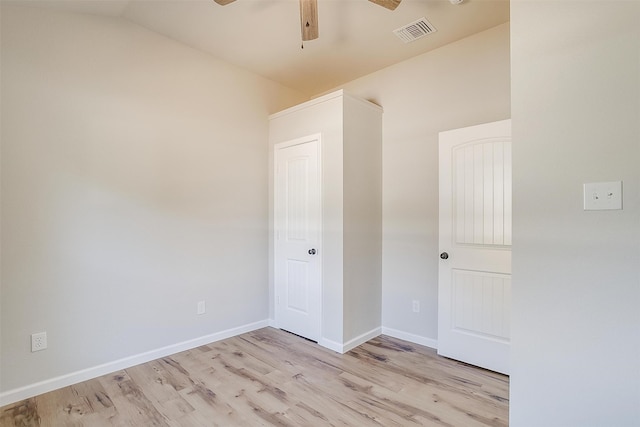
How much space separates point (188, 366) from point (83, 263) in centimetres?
116

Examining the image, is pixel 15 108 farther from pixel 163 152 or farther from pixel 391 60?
pixel 391 60

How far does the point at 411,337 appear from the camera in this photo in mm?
3115

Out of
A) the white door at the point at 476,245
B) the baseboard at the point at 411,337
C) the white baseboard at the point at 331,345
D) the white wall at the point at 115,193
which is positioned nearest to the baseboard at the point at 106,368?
the white wall at the point at 115,193

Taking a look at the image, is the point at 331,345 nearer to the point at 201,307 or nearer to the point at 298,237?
the point at 298,237

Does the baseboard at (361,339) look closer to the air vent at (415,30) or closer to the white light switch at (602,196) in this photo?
the white light switch at (602,196)

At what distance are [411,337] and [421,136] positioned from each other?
1.99 meters

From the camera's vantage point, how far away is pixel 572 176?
131 centimetres

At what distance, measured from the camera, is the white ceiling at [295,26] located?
2357 millimetres

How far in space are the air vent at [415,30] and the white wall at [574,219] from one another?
4.30ft

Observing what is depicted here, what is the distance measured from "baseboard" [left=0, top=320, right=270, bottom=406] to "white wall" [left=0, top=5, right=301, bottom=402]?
5 centimetres

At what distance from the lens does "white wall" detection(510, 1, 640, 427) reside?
3.93ft

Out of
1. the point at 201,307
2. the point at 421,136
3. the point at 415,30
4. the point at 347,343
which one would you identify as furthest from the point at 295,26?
the point at 347,343

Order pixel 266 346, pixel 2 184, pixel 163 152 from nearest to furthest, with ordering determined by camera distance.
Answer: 1. pixel 2 184
2. pixel 163 152
3. pixel 266 346

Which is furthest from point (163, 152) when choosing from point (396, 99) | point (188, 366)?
point (396, 99)
